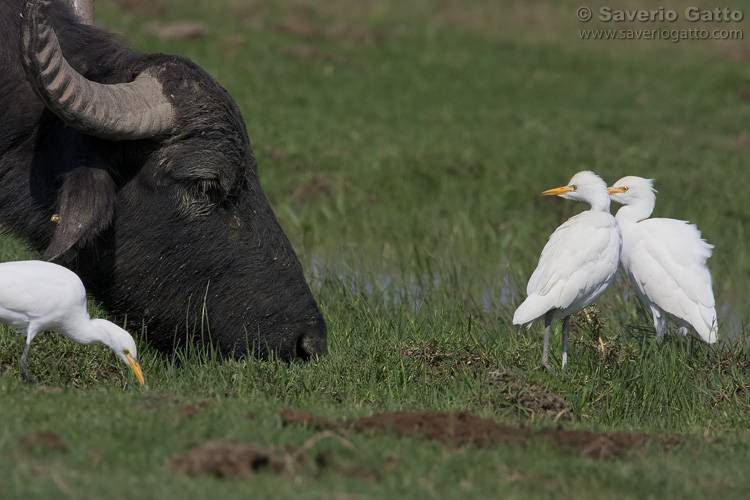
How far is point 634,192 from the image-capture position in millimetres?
7727

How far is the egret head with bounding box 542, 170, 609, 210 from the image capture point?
676 centimetres

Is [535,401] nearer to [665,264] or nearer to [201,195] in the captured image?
[665,264]

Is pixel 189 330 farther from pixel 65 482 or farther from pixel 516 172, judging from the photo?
pixel 516 172

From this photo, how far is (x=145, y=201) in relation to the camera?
5.65 metres

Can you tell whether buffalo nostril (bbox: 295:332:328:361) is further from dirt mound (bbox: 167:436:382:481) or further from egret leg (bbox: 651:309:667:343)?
egret leg (bbox: 651:309:667:343)

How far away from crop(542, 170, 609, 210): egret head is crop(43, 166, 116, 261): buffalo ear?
2913mm

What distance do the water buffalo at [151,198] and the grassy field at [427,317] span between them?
0.29 m

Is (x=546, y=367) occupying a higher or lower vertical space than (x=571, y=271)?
lower

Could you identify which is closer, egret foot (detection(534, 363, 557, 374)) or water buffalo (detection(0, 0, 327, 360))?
water buffalo (detection(0, 0, 327, 360))

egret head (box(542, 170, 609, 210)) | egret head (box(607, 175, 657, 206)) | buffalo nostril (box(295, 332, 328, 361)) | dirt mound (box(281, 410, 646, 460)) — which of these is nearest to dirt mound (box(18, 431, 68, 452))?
dirt mound (box(281, 410, 646, 460))

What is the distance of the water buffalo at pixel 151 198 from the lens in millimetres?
5375

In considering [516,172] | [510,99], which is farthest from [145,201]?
[510,99]

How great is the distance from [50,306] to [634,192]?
178 inches
